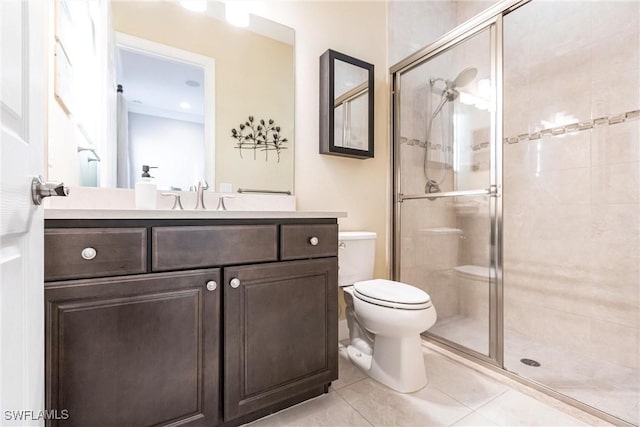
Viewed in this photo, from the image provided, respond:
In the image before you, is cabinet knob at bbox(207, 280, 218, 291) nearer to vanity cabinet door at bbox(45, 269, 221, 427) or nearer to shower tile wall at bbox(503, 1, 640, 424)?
vanity cabinet door at bbox(45, 269, 221, 427)

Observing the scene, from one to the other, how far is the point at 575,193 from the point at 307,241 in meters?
1.86

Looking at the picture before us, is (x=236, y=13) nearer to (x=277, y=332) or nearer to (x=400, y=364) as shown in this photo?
(x=277, y=332)

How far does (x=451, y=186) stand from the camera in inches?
78.7

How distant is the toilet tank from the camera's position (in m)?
1.85

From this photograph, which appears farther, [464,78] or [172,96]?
[464,78]

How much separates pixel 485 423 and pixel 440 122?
5.86 ft

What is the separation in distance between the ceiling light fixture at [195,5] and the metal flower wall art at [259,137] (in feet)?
1.96

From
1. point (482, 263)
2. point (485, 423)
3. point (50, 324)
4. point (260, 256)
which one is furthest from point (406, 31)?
point (50, 324)

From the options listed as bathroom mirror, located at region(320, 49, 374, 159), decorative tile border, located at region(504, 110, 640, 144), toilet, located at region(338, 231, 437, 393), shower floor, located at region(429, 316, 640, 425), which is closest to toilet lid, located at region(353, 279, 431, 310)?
toilet, located at region(338, 231, 437, 393)

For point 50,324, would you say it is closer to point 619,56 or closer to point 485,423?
point 485,423

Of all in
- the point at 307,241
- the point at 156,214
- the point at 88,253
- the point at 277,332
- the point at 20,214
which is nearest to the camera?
the point at 20,214

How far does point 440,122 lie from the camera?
215 cm

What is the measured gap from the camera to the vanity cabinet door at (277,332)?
3.59 feet

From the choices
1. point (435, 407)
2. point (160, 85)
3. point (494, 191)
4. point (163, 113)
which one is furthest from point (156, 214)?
point (494, 191)
